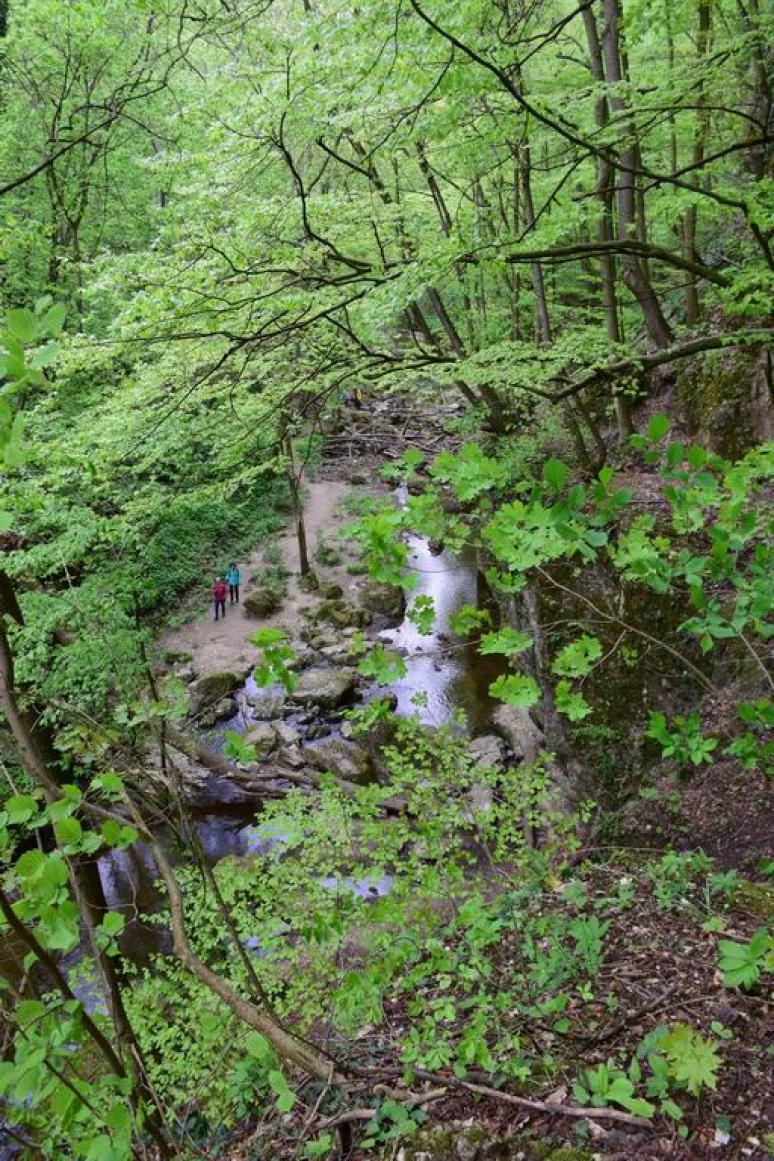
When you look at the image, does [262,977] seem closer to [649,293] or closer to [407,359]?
[407,359]

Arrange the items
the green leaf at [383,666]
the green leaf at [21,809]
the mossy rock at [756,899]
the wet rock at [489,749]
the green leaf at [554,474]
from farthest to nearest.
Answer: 1. the wet rock at [489,749]
2. the mossy rock at [756,899]
3. the green leaf at [383,666]
4. the green leaf at [554,474]
5. the green leaf at [21,809]

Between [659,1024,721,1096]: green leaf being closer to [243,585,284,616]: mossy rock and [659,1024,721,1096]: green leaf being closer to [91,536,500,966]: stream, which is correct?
[91,536,500,966]: stream

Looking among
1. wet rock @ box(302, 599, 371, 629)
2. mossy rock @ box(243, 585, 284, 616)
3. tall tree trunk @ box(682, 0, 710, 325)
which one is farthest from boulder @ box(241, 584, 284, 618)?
tall tree trunk @ box(682, 0, 710, 325)

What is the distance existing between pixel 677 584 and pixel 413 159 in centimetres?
673

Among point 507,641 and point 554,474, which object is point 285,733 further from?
point 554,474

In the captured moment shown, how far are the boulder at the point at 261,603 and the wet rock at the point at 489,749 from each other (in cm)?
715

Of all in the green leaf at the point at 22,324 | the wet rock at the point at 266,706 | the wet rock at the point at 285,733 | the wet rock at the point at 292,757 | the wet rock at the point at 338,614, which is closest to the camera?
the green leaf at the point at 22,324

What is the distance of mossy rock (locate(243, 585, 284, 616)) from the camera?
15.9m

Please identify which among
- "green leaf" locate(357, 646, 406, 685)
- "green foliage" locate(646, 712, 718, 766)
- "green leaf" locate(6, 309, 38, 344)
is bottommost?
"green foliage" locate(646, 712, 718, 766)

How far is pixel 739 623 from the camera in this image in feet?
5.97

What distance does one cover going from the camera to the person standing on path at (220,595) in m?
15.5

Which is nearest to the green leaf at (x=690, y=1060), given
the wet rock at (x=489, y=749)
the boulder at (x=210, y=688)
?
the wet rock at (x=489, y=749)

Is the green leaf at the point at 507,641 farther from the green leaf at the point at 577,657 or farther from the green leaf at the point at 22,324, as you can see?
the green leaf at the point at 22,324

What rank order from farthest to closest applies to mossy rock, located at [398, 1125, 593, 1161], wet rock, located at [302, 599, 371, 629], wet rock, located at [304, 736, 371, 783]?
wet rock, located at [302, 599, 371, 629] < wet rock, located at [304, 736, 371, 783] < mossy rock, located at [398, 1125, 593, 1161]
